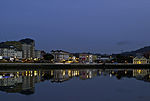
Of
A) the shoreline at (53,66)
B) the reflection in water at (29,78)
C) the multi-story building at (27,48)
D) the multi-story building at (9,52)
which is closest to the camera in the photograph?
the reflection in water at (29,78)

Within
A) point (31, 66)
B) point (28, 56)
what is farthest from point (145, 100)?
point (28, 56)

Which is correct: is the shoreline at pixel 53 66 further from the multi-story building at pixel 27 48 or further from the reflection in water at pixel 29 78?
the multi-story building at pixel 27 48

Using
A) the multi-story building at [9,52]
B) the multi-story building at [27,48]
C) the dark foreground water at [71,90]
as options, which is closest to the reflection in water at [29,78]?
the dark foreground water at [71,90]

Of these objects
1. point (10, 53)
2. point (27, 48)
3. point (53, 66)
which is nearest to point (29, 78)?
point (53, 66)

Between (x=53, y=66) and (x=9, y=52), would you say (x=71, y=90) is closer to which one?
(x=53, y=66)

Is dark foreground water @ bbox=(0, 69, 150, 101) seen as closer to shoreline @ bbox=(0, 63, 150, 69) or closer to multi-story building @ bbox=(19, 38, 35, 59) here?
shoreline @ bbox=(0, 63, 150, 69)

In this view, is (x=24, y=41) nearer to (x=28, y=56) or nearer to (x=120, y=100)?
(x=28, y=56)

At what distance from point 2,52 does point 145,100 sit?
340ft

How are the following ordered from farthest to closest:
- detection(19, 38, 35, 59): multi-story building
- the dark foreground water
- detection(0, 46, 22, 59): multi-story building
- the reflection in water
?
detection(19, 38, 35, 59): multi-story building → detection(0, 46, 22, 59): multi-story building → the reflection in water → the dark foreground water

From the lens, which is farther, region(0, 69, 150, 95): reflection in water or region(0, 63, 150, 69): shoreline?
region(0, 63, 150, 69): shoreline

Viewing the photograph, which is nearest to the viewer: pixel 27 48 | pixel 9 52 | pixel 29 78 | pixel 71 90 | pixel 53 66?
pixel 71 90

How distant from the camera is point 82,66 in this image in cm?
8688

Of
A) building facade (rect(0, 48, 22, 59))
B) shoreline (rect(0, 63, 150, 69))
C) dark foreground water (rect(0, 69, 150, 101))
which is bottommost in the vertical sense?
dark foreground water (rect(0, 69, 150, 101))

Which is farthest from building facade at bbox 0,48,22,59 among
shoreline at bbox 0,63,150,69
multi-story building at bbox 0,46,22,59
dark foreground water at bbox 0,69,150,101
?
dark foreground water at bbox 0,69,150,101
